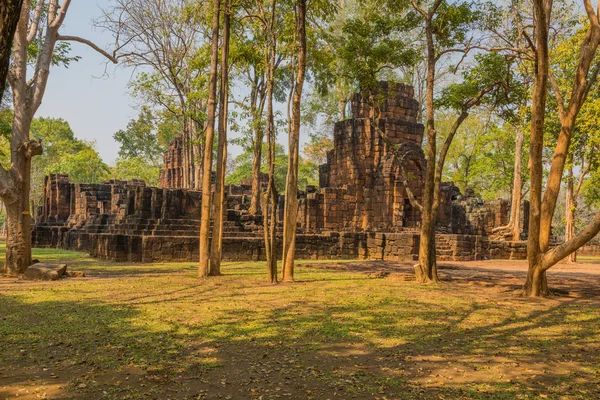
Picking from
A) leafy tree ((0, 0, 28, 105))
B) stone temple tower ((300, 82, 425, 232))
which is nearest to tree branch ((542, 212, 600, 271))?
leafy tree ((0, 0, 28, 105))

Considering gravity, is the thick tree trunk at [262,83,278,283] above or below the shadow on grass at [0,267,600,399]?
above

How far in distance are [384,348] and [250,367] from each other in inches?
63.6

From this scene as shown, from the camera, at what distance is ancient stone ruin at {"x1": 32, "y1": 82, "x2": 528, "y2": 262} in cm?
1862

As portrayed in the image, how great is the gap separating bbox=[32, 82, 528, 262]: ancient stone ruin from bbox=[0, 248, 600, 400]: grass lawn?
7.72 metres

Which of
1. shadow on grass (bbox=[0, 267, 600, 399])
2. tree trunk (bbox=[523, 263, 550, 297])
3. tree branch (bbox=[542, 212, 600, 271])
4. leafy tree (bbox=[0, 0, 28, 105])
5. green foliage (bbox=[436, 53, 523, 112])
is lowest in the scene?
shadow on grass (bbox=[0, 267, 600, 399])

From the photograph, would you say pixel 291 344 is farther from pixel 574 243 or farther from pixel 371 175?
pixel 371 175

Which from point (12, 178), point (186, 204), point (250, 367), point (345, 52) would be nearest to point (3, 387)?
point (250, 367)

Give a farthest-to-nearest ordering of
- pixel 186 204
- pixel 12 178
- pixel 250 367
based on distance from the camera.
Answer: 1. pixel 186 204
2. pixel 12 178
3. pixel 250 367

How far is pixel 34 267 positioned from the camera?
11.6 meters

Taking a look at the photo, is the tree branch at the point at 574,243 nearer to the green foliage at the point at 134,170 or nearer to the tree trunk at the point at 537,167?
the tree trunk at the point at 537,167

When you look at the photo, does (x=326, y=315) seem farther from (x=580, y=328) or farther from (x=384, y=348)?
(x=580, y=328)

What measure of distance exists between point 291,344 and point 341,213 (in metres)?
19.9

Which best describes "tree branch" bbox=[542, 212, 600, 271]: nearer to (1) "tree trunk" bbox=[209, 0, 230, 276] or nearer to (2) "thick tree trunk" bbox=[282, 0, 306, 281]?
(2) "thick tree trunk" bbox=[282, 0, 306, 281]

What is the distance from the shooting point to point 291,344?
5.78 meters
